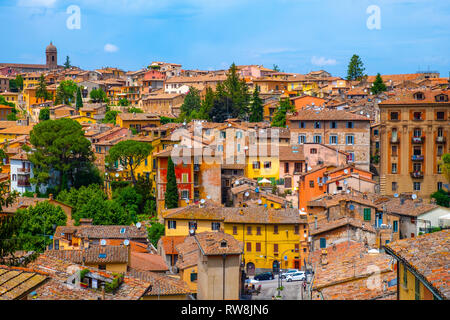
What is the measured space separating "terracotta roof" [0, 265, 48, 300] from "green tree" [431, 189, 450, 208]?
2824cm

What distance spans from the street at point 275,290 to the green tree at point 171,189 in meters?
9.10

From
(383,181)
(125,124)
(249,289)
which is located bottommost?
(249,289)

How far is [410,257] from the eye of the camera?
27.3 ft

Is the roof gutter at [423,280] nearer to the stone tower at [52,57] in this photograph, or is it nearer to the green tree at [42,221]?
the green tree at [42,221]

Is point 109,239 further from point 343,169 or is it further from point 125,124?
point 125,124

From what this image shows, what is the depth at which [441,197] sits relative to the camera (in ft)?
109

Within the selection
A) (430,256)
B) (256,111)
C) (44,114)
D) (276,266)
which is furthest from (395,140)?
(44,114)

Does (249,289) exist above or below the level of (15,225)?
below

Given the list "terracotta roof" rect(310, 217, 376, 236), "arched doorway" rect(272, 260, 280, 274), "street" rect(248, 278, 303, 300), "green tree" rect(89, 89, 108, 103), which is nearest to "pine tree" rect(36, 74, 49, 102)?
"green tree" rect(89, 89, 108, 103)

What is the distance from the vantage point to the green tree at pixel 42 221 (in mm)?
26352

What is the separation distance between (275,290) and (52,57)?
93593 mm

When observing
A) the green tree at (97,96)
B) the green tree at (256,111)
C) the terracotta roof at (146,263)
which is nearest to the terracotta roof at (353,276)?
the terracotta roof at (146,263)

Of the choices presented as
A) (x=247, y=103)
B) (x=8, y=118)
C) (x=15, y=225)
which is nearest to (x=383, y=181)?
(x=247, y=103)

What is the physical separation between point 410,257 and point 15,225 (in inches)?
279
